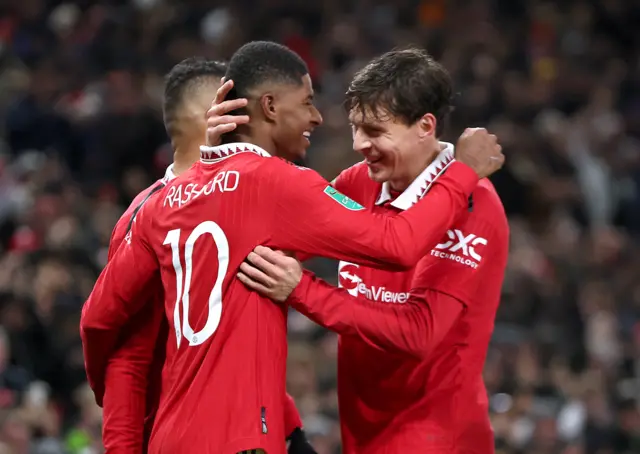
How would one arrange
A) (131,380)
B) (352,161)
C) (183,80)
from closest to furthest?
1. (131,380)
2. (183,80)
3. (352,161)

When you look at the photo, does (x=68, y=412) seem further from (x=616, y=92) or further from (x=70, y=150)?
(x=616, y=92)

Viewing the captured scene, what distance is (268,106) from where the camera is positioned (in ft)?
12.2

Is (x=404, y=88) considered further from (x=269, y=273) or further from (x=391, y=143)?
(x=269, y=273)

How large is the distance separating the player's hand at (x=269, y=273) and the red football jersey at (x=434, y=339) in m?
0.08

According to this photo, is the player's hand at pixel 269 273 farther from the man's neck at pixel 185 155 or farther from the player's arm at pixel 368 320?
the man's neck at pixel 185 155

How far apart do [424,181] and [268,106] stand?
0.55 meters

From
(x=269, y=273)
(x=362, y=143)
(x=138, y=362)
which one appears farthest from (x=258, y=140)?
(x=138, y=362)

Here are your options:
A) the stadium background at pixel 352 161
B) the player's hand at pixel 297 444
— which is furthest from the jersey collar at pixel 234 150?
the stadium background at pixel 352 161

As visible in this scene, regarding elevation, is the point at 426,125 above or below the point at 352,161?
below

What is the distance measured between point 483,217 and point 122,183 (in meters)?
6.60

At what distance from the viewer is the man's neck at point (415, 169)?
3861 mm

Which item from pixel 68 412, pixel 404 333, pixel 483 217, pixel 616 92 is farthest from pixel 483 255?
pixel 616 92

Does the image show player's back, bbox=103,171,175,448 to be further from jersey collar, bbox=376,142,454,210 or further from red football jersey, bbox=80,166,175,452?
jersey collar, bbox=376,142,454,210

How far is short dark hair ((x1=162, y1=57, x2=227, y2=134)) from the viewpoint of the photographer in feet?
14.5
